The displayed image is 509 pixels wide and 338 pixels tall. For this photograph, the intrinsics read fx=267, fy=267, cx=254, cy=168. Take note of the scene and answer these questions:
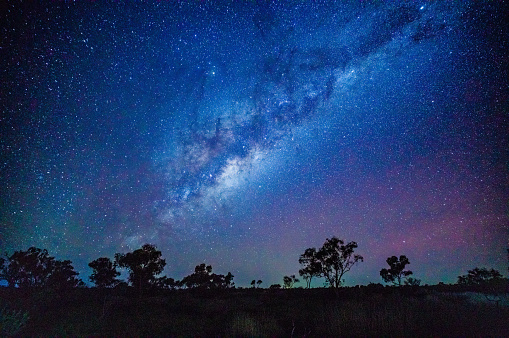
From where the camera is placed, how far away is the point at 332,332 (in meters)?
13.1

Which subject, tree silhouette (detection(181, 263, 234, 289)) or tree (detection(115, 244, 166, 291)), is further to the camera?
tree silhouette (detection(181, 263, 234, 289))

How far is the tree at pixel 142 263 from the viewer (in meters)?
42.6

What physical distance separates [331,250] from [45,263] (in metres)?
53.1

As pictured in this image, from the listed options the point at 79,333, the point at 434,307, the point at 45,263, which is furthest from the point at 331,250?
the point at 45,263

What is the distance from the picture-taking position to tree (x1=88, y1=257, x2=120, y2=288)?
46.5 meters

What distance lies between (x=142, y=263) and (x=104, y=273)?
9.56m

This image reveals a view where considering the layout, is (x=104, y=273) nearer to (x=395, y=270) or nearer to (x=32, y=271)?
(x=32, y=271)

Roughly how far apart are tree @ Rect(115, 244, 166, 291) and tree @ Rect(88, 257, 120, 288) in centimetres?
383

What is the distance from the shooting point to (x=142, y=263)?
4303cm

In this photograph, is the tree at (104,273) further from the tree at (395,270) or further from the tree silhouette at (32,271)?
the tree at (395,270)

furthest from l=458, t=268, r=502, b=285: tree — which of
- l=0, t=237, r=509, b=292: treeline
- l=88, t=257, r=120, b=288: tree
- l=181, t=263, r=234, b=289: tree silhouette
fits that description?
l=88, t=257, r=120, b=288: tree

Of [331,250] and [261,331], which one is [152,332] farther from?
[331,250]

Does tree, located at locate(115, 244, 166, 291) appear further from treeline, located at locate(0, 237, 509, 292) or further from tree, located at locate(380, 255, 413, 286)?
tree, located at locate(380, 255, 413, 286)

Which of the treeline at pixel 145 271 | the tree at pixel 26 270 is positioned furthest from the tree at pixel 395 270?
the tree at pixel 26 270
